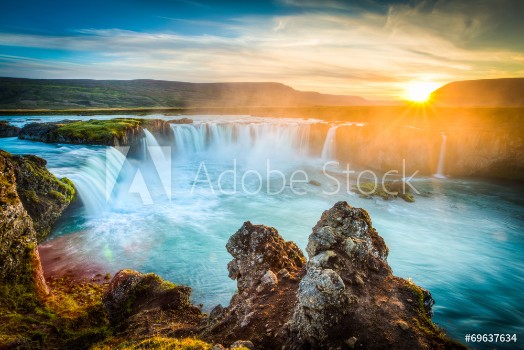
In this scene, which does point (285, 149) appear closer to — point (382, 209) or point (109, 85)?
point (382, 209)

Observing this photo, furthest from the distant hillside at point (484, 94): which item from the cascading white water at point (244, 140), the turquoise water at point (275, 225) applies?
the turquoise water at point (275, 225)

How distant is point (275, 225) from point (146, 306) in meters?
13.3

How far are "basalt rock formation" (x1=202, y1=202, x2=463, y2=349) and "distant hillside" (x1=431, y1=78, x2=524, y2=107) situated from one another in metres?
89.3

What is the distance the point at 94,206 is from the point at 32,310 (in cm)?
1279

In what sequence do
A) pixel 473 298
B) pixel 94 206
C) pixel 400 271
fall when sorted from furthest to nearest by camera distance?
pixel 94 206 → pixel 400 271 → pixel 473 298

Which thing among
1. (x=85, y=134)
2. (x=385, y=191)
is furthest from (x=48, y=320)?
(x=85, y=134)

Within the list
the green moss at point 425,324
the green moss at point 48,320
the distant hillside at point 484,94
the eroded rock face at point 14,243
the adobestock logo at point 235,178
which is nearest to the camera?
the green moss at point 425,324

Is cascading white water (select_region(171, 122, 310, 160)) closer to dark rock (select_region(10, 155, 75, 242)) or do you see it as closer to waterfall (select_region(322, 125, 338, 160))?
waterfall (select_region(322, 125, 338, 160))

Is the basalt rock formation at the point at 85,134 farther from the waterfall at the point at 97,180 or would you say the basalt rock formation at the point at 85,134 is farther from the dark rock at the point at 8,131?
the waterfall at the point at 97,180

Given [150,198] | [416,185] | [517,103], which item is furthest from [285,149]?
[517,103]

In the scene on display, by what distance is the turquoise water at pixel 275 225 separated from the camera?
13.5 m

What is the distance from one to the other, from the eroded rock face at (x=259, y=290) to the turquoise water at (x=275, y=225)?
12.8 ft

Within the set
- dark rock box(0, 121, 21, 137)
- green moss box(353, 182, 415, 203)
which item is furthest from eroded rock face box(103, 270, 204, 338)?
dark rock box(0, 121, 21, 137)

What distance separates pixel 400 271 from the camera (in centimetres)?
1547
